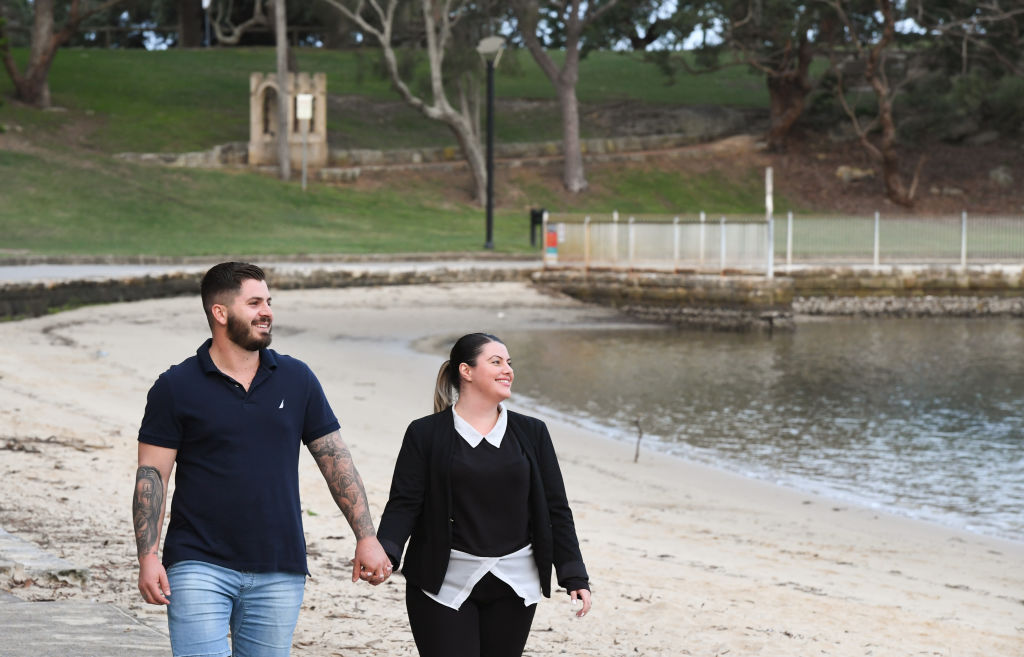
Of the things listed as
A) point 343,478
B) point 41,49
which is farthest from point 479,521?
point 41,49

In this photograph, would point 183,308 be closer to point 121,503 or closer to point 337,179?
point 121,503

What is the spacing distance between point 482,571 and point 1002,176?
169 ft

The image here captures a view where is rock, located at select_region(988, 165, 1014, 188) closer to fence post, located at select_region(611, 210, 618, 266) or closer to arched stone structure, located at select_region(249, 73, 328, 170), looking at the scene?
fence post, located at select_region(611, 210, 618, 266)

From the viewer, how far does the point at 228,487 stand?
152 inches

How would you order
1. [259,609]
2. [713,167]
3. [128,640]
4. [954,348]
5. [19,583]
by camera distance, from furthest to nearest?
[713,167] < [954,348] < [19,583] < [128,640] < [259,609]

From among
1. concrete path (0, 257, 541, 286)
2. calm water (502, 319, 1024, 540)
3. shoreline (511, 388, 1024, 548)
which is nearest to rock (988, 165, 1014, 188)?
concrete path (0, 257, 541, 286)

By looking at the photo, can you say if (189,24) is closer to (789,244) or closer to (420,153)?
(420,153)

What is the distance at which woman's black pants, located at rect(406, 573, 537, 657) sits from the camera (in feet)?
13.3

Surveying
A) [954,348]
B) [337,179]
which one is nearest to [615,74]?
[337,179]

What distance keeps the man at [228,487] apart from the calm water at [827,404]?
813 cm

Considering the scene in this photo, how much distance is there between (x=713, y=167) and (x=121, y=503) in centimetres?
4592

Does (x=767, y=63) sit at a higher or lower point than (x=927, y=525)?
higher

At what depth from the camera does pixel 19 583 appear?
20.0 feet

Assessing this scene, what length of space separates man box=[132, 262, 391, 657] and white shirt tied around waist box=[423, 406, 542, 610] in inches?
8.6
